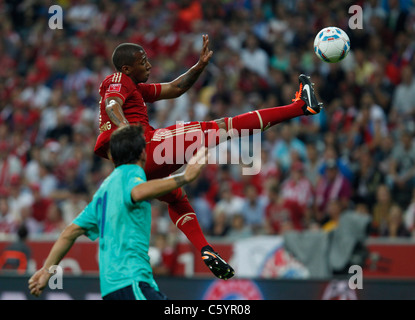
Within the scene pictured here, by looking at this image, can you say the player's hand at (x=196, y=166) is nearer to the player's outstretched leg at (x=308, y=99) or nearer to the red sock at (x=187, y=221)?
the player's outstretched leg at (x=308, y=99)

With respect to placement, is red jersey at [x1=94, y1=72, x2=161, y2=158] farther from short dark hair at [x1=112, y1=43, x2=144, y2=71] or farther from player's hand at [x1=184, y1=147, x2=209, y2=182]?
player's hand at [x1=184, y1=147, x2=209, y2=182]

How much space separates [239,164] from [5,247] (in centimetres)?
449

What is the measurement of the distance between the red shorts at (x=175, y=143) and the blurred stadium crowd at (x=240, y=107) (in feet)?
18.5

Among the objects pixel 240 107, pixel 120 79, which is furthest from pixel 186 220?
pixel 240 107

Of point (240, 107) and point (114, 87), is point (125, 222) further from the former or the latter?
point (240, 107)

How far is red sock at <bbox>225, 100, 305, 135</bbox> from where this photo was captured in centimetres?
752

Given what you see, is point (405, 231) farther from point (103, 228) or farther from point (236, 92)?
point (103, 228)

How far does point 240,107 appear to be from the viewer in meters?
15.3

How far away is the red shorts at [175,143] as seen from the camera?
746cm

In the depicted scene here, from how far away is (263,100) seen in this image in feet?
50.4

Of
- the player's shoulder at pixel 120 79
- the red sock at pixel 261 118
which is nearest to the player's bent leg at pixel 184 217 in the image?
the red sock at pixel 261 118

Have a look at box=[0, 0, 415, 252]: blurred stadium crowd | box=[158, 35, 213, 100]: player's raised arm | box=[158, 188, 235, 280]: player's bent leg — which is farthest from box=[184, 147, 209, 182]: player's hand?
box=[0, 0, 415, 252]: blurred stadium crowd
